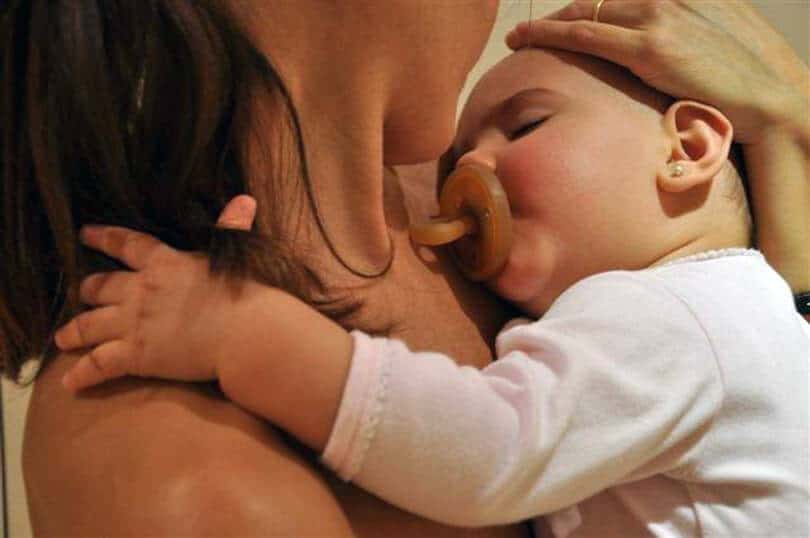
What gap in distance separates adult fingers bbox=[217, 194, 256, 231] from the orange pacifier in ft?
0.80

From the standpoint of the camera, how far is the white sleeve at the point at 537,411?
0.53 metres

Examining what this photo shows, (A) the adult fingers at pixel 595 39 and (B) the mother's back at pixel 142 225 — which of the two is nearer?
(B) the mother's back at pixel 142 225

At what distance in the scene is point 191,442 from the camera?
1.57 feet

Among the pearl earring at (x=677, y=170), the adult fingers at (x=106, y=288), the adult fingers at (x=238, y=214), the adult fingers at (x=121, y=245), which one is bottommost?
the adult fingers at (x=106, y=288)

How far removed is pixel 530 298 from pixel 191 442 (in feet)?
1.41

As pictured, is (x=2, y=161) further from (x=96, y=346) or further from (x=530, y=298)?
(x=530, y=298)

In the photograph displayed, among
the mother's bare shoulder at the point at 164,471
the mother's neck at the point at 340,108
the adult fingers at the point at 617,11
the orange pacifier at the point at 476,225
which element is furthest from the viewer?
the adult fingers at the point at 617,11

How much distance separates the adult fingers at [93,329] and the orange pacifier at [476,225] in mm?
333

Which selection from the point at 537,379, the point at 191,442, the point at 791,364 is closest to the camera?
the point at 191,442

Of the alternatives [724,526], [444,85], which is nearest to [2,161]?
[444,85]

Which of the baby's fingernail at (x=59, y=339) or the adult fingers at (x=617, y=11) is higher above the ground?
the adult fingers at (x=617, y=11)

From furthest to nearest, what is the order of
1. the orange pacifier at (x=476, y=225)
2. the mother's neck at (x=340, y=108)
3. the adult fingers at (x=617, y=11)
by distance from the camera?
the adult fingers at (x=617, y=11)
the orange pacifier at (x=476, y=225)
the mother's neck at (x=340, y=108)

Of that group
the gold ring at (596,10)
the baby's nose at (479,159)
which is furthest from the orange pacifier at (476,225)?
the gold ring at (596,10)

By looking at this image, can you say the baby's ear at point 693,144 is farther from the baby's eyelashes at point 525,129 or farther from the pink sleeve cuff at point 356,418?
the pink sleeve cuff at point 356,418
